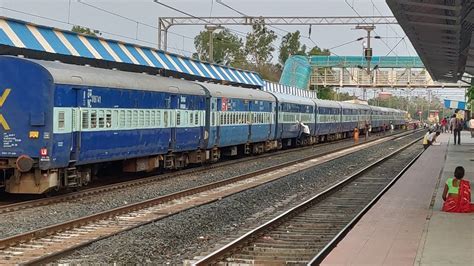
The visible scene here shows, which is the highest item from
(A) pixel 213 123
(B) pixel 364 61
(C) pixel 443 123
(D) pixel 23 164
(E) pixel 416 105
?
(B) pixel 364 61

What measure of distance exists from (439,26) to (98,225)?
10.7 m

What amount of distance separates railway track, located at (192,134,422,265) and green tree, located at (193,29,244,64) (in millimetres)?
78258

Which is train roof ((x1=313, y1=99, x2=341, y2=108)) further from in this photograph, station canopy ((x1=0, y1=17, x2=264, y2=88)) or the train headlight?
the train headlight

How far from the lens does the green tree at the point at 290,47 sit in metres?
110

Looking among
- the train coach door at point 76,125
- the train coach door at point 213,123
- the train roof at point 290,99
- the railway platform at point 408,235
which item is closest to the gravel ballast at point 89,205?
the train coach door at point 76,125

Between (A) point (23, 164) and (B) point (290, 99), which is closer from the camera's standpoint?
(A) point (23, 164)

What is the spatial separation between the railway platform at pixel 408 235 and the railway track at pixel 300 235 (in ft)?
1.25

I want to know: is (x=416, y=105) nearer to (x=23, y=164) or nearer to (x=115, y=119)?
(x=115, y=119)

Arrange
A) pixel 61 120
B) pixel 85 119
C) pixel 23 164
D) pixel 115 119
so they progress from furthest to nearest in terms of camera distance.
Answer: pixel 115 119
pixel 85 119
pixel 61 120
pixel 23 164

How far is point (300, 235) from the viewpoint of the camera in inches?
467

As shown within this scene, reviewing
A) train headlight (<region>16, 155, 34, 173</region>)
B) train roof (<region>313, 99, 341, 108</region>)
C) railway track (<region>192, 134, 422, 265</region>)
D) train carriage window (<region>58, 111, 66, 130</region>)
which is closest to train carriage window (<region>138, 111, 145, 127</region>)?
train carriage window (<region>58, 111, 66, 130</region>)

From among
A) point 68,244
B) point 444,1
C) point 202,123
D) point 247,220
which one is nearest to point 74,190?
point 247,220

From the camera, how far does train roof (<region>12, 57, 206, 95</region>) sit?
595 inches

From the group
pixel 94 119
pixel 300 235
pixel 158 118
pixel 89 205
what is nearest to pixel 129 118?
pixel 94 119
